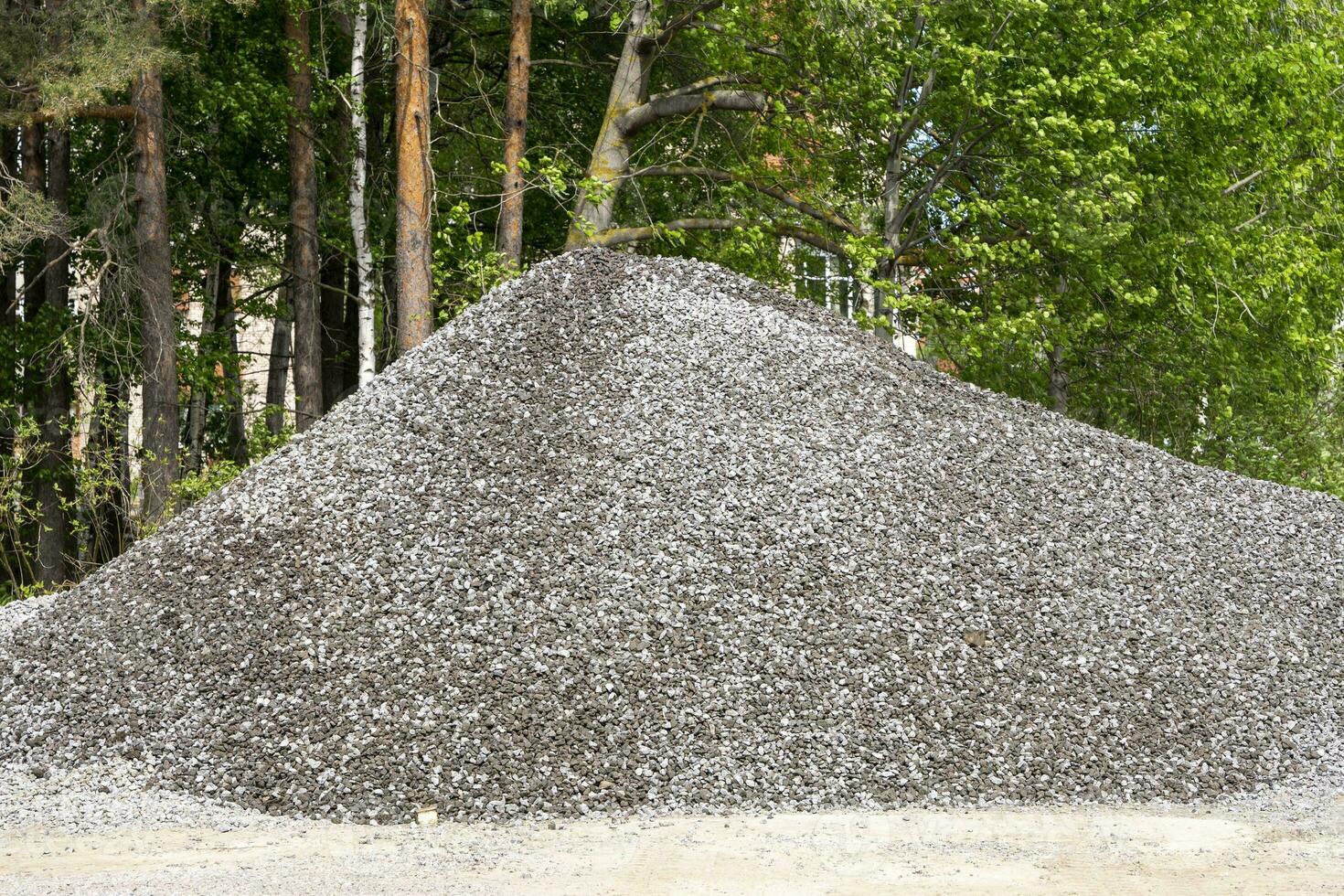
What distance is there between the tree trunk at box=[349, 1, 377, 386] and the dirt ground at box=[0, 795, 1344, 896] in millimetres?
7920

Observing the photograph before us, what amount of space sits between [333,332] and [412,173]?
20.5ft

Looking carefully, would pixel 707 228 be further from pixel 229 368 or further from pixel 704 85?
pixel 229 368

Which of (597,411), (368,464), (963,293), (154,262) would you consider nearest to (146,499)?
(154,262)

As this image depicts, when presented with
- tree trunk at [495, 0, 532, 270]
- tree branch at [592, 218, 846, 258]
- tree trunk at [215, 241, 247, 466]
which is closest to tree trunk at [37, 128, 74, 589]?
tree trunk at [215, 241, 247, 466]

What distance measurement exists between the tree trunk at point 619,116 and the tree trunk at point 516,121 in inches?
23.6

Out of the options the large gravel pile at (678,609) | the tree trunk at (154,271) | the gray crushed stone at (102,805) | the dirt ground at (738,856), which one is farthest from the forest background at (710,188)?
the dirt ground at (738,856)

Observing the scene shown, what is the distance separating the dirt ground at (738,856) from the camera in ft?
16.7

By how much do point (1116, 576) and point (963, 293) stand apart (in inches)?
251

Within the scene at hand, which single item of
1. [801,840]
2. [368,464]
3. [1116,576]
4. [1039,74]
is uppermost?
[1039,74]

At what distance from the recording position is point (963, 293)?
1386 centimetres

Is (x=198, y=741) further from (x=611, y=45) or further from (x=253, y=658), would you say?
(x=611, y=45)

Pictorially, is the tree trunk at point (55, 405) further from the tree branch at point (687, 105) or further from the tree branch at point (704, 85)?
the tree branch at point (704, 85)

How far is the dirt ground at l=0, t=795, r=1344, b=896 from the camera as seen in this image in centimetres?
508

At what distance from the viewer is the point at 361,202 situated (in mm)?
14273
